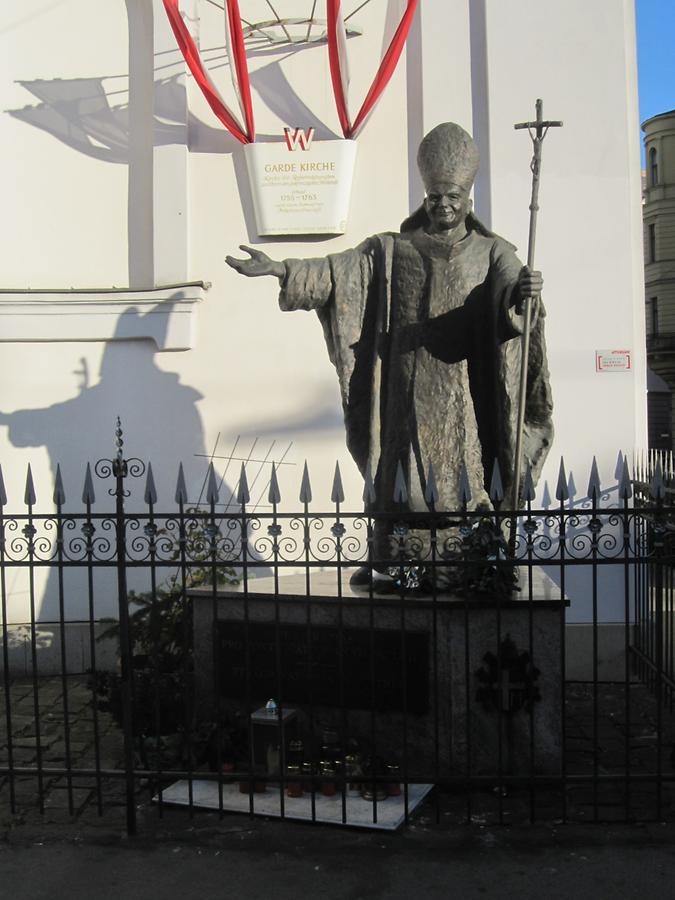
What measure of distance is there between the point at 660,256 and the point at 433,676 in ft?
97.1

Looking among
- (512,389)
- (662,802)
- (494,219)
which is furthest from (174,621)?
(494,219)

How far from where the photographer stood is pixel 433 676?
15.6ft

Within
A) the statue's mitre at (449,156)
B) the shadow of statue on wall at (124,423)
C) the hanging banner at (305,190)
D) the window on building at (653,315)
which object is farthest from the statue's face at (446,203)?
the window on building at (653,315)

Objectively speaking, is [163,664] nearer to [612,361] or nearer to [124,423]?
[124,423]

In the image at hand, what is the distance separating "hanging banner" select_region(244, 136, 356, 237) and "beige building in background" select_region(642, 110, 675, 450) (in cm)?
2391

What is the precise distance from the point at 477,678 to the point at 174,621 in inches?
80.4

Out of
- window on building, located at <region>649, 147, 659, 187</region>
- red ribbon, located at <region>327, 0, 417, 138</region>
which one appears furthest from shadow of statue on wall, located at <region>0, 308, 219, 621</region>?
window on building, located at <region>649, 147, 659, 187</region>

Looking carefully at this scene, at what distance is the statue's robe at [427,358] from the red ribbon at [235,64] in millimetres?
2919

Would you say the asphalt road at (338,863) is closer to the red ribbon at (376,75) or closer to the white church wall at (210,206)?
the white church wall at (210,206)

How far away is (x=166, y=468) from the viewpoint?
7863 millimetres

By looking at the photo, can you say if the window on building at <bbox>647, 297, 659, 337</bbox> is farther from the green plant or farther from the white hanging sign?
the green plant

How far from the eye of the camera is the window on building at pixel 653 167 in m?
31.2

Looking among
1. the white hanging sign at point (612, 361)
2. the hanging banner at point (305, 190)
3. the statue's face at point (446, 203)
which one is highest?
the hanging banner at point (305, 190)

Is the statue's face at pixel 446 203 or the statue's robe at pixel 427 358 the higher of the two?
the statue's face at pixel 446 203
